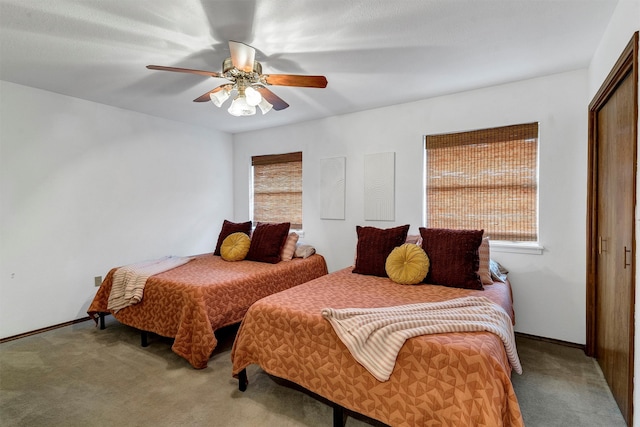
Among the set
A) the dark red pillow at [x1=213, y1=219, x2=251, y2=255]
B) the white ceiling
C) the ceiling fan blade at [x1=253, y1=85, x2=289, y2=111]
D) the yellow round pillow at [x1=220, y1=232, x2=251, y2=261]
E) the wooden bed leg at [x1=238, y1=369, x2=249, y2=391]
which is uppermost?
the white ceiling

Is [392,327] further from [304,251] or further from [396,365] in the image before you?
[304,251]

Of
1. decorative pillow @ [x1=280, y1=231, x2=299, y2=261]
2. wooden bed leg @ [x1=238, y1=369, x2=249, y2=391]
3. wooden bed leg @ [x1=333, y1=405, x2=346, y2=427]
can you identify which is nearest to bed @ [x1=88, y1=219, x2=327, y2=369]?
decorative pillow @ [x1=280, y1=231, x2=299, y2=261]

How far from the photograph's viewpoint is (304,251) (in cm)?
394

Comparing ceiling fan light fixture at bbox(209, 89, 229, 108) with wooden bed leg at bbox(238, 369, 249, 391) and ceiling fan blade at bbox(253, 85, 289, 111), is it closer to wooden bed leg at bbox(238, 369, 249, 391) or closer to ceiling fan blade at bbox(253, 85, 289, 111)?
ceiling fan blade at bbox(253, 85, 289, 111)

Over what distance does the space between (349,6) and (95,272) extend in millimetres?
3667

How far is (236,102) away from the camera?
230 cm

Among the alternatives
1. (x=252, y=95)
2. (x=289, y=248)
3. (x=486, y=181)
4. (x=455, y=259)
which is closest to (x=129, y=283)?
(x=289, y=248)

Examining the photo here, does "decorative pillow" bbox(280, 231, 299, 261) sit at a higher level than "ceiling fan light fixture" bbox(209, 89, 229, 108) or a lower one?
lower

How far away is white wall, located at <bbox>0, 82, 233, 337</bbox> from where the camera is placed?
3.00 metres

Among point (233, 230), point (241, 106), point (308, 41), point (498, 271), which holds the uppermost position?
point (308, 41)

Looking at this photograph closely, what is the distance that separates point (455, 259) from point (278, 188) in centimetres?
279

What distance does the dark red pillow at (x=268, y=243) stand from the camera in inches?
141

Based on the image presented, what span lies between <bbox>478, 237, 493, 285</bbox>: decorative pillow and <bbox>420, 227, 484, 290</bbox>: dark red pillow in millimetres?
134

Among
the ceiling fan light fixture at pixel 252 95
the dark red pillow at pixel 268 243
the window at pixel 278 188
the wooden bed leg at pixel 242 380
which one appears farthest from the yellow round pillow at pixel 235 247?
the ceiling fan light fixture at pixel 252 95
